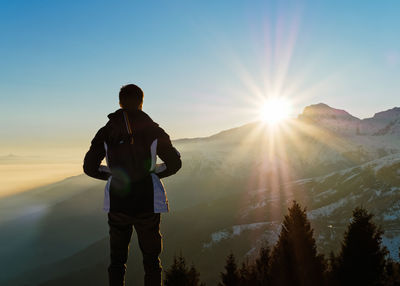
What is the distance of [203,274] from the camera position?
181 m

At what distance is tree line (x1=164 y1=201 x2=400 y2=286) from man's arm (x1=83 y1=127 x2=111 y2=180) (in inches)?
510

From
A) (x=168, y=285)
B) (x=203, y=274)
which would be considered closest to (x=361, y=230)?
(x=168, y=285)

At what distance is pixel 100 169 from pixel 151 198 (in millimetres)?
1179

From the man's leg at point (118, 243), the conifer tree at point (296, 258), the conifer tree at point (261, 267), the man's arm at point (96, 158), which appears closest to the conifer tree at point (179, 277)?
the conifer tree at point (296, 258)

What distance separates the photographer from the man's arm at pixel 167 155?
549 cm

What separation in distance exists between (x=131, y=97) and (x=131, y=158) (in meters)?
1.19

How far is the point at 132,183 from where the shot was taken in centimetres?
532

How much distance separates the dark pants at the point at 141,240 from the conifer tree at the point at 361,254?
1809 centimetres

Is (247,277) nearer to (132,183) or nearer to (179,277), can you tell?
(179,277)

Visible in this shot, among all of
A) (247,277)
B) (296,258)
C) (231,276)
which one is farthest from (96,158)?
(247,277)

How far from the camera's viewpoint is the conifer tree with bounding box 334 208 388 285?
1930 centimetres

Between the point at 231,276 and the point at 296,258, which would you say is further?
the point at 231,276

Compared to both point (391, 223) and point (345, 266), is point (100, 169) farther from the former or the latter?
point (391, 223)

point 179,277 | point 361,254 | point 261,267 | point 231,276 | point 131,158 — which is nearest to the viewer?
point 131,158
